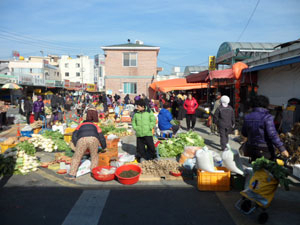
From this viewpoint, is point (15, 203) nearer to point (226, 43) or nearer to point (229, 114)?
point (229, 114)

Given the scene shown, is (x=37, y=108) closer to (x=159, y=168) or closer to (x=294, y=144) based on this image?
(x=159, y=168)

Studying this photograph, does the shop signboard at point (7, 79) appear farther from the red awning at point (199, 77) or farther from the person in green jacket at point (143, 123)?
the person in green jacket at point (143, 123)

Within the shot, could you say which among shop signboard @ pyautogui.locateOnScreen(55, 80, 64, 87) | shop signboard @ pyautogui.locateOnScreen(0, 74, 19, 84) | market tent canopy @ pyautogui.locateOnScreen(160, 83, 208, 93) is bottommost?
market tent canopy @ pyautogui.locateOnScreen(160, 83, 208, 93)

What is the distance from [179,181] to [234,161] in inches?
51.5

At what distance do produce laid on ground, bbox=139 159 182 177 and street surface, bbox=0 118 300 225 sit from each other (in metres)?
0.37

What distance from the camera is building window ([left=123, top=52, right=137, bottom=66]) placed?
91.2 feet

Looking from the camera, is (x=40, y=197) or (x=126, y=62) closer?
(x=40, y=197)

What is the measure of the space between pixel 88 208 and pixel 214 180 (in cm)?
245

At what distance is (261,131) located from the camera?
158 inches

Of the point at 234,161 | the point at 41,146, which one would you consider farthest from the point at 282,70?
the point at 41,146

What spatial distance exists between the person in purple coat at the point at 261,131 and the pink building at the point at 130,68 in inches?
940

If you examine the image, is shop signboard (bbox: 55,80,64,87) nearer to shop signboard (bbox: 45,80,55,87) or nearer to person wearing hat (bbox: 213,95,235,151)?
shop signboard (bbox: 45,80,55,87)

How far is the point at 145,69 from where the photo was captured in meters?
27.7

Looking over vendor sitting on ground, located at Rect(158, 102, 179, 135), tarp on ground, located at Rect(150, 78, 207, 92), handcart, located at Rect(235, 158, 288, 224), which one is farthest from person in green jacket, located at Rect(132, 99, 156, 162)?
tarp on ground, located at Rect(150, 78, 207, 92)
